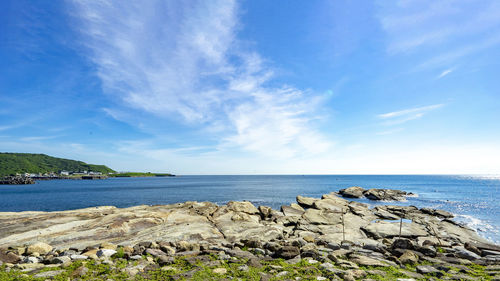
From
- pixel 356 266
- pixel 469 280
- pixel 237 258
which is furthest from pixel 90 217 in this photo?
pixel 469 280

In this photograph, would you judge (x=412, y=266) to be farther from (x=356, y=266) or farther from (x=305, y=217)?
(x=305, y=217)

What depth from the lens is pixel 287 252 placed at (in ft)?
50.7

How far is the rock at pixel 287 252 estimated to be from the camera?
15138mm

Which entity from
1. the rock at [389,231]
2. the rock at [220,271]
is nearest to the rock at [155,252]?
the rock at [220,271]

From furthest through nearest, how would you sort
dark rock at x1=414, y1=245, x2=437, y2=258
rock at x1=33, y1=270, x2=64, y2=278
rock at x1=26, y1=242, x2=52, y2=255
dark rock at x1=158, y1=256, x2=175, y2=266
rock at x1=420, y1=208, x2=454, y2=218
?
rock at x1=420, y1=208, x2=454, y2=218, dark rock at x1=414, y1=245, x2=437, y2=258, rock at x1=26, y1=242, x2=52, y2=255, dark rock at x1=158, y1=256, x2=175, y2=266, rock at x1=33, y1=270, x2=64, y2=278

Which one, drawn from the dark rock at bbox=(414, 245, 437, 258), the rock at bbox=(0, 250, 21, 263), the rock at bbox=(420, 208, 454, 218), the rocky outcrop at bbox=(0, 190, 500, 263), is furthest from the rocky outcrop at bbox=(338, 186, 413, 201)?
the rock at bbox=(0, 250, 21, 263)

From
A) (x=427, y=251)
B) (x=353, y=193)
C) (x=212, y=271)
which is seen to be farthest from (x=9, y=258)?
(x=353, y=193)

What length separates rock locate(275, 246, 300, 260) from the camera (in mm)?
15138

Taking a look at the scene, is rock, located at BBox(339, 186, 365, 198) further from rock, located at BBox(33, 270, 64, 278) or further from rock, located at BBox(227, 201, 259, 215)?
rock, located at BBox(33, 270, 64, 278)

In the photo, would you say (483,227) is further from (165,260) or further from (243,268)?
(165,260)

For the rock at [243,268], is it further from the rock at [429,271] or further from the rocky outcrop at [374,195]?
the rocky outcrop at [374,195]

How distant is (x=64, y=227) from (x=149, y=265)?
57.7 ft

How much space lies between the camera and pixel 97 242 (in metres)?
19.6

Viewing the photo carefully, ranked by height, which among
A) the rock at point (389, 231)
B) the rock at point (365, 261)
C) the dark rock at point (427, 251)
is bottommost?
the rock at point (389, 231)
